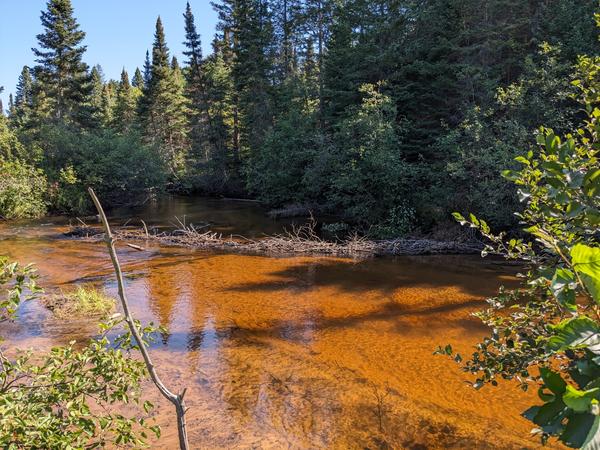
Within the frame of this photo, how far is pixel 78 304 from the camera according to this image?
28.3 ft

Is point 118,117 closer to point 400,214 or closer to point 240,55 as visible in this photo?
point 240,55

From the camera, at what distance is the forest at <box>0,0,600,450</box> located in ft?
7.69

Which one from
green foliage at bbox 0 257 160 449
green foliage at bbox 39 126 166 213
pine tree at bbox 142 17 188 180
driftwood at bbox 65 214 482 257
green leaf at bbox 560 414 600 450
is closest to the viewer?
green leaf at bbox 560 414 600 450

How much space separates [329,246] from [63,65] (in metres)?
27.8

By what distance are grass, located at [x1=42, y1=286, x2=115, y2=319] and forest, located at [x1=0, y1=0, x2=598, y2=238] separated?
34.2 ft

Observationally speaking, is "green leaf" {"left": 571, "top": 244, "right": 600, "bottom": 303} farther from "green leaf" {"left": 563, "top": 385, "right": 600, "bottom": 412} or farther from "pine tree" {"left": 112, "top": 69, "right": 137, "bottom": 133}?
"pine tree" {"left": 112, "top": 69, "right": 137, "bottom": 133}

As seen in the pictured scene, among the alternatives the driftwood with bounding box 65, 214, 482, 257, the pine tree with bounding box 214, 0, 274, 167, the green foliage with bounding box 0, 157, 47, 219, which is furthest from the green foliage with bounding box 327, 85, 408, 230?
the green foliage with bounding box 0, 157, 47, 219

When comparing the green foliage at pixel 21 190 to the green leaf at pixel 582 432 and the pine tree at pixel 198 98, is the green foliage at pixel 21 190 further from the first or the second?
the green leaf at pixel 582 432

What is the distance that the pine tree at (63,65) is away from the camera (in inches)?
1169

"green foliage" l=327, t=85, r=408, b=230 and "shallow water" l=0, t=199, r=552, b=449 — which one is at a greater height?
"green foliage" l=327, t=85, r=408, b=230

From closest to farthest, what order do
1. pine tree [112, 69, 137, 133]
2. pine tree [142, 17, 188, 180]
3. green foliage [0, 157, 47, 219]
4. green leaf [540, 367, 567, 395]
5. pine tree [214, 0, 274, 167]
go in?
1. green leaf [540, 367, 567, 395]
2. green foliage [0, 157, 47, 219]
3. pine tree [214, 0, 274, 167]
4. pine tree [142, 17, 188, 180]
5. pine tree [112, 69, 137, 133]

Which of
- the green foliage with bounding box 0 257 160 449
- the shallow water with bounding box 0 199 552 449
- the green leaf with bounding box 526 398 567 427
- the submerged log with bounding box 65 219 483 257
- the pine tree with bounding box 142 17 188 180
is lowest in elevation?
the shallow water with bounding box 0 199 552 449

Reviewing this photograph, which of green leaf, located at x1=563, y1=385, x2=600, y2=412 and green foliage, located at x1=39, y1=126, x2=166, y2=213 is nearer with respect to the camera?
green leaf, located at x1=563, y1=385, x2=600, y2=412

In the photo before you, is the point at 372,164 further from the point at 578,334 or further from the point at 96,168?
the point at 96,168
